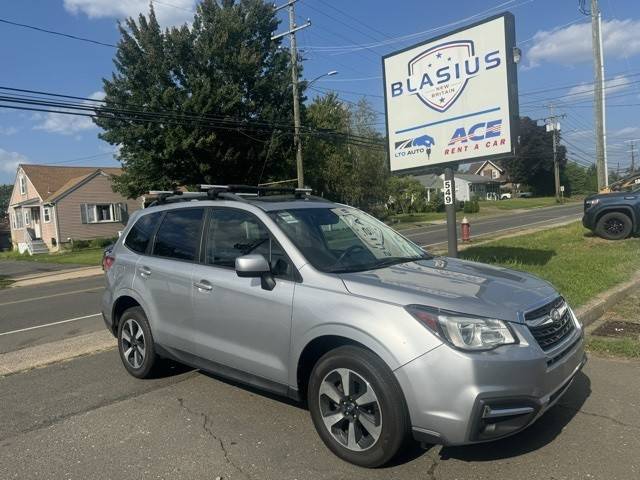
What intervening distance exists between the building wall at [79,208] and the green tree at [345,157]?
Result: 14.7 metres

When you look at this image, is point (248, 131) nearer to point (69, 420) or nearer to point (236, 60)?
point (236, 60)

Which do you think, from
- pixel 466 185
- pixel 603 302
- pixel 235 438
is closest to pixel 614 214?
pixel 603 302

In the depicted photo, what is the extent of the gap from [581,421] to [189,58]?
2834cm

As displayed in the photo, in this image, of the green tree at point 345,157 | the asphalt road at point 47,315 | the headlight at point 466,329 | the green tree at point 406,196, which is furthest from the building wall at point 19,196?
the headlight at point 466,329

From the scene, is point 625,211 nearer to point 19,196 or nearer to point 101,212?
point 101,212

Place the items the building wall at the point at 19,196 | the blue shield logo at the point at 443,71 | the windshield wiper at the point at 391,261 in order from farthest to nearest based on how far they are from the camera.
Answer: the building wall at the point at 19,196 → the blue shield logo at the point at 443,71 → the windshield wiper at the point at 391,261

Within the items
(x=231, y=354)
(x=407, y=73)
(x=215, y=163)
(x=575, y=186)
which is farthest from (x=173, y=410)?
(x=575, y=186)

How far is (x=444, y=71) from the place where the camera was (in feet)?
29.8

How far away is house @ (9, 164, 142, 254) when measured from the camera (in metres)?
39.7

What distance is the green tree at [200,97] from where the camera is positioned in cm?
2772

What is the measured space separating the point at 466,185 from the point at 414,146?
73535mm

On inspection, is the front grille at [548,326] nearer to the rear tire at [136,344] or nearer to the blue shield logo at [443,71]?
the rear tire at [136,344]

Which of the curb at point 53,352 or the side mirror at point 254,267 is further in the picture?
the curb at point 53,352

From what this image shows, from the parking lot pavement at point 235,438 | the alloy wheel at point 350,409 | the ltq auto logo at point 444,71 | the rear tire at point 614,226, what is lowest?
the parking lot pavement at point 235,438
